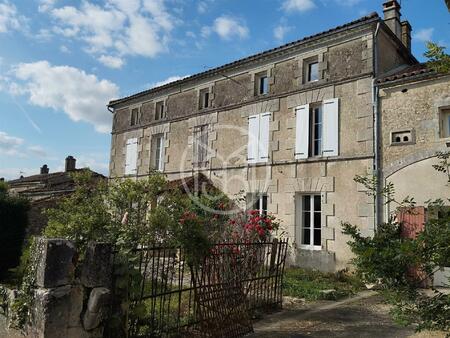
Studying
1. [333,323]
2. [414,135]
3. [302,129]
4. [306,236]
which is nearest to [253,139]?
[302,129]

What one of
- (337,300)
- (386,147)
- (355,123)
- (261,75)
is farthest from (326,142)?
(337,300)

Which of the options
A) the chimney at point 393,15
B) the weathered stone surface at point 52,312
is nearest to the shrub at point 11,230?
the weathered stone surface at point 52,312

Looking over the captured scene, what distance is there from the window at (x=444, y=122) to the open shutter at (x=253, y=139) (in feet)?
16.4

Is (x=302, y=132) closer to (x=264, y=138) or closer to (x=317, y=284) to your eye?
(x=264, y=138)

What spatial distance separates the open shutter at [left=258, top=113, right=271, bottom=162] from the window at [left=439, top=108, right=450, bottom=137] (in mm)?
4606

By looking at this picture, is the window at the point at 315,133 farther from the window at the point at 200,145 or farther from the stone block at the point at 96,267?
the stone block at the point at 96,267

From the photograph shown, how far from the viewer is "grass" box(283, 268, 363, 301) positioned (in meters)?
7.35

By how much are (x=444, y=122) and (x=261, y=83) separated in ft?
18.1

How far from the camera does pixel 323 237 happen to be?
980 centimetres

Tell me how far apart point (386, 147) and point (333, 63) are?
282 centimetres

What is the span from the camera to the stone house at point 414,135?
27.2 ft

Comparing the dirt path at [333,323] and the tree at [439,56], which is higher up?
the tree at [439,56]

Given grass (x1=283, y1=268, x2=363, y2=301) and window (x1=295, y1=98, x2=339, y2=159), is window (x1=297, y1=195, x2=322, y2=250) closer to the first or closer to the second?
grass (x1=283, y1=268, x2=363, y2=301)

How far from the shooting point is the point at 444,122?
8500mm
